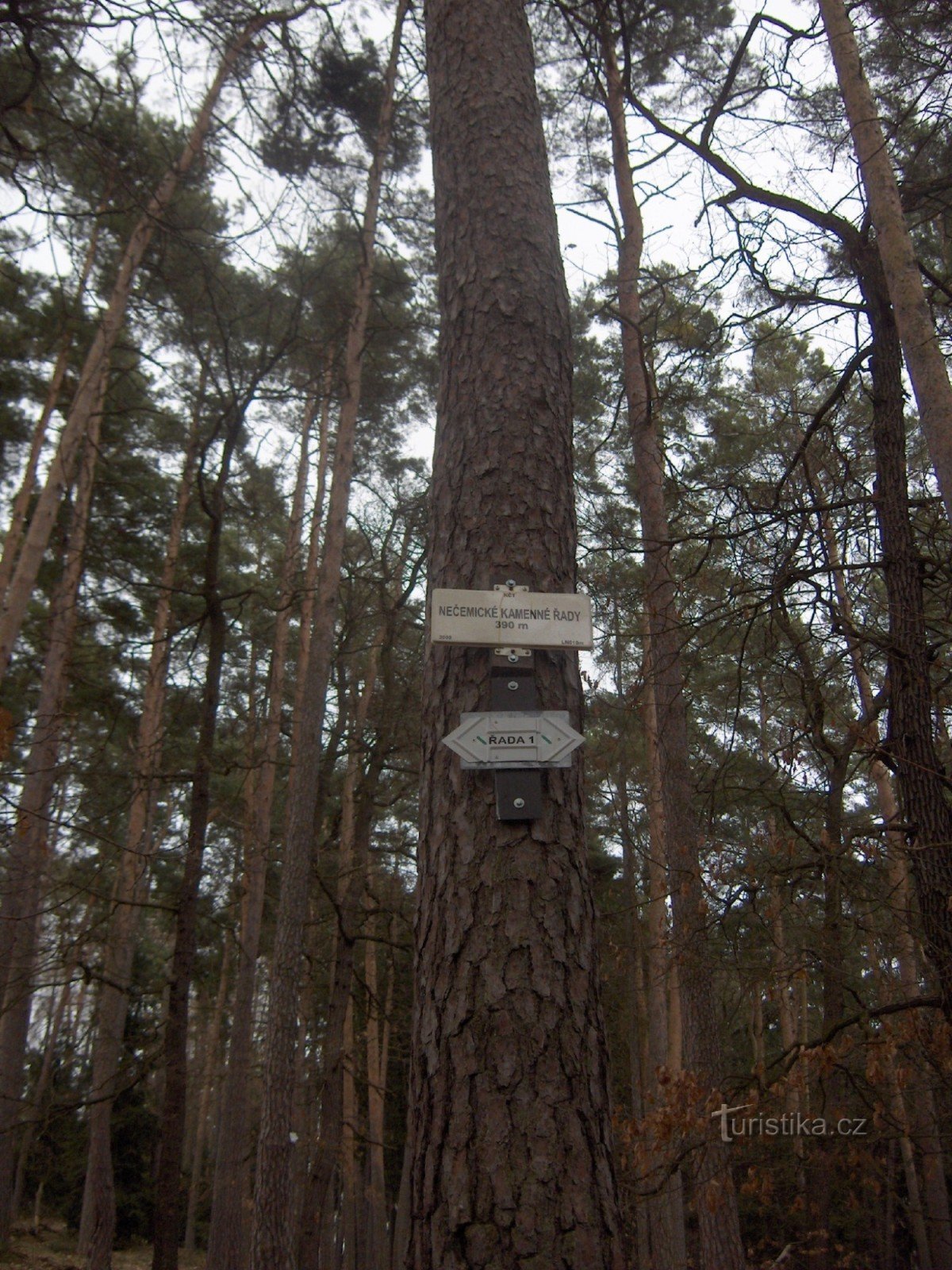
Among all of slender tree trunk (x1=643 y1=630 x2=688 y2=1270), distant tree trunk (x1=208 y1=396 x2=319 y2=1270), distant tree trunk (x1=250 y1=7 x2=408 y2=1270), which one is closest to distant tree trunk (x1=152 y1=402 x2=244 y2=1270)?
distant tree trunk (x1=250 y1=7 x2=408 y2=1270)

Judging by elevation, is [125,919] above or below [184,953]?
above

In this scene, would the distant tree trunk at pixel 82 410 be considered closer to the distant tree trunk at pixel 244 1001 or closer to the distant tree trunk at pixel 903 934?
the distant tree trunk at pixel 244 1001

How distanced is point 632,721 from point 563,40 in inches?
327

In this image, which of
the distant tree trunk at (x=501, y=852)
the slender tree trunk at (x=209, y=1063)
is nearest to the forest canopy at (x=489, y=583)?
the distant tree trunk at (x=501, y=852)

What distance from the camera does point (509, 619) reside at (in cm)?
205

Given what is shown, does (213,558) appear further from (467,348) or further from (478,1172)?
(478,1172)

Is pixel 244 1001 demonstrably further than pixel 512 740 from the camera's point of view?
Yes

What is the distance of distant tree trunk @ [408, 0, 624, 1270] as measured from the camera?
157 cm

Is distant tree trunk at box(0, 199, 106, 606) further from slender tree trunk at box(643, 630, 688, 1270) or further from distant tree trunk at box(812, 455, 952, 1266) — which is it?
distant tree trunk at box(812, 455, 952, 1266)

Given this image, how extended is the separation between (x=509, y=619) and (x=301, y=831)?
7192 mm

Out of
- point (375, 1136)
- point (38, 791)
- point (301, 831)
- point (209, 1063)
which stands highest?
point (38, 791)

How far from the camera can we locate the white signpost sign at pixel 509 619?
6.61 ft

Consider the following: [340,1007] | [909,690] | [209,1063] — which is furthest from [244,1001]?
[209,1063]

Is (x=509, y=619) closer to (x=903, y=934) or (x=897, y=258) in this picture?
(x=903, y=934)
